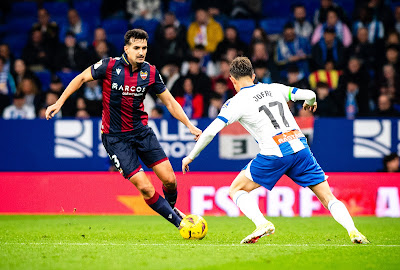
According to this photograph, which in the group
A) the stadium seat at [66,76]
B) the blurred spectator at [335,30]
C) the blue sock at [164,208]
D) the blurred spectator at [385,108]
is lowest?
the blue sock at [164,208]

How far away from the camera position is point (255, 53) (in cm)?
1456

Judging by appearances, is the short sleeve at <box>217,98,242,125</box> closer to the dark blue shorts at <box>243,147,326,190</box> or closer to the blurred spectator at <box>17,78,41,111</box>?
the dark blue shorts at <box>243,147,326,190</box>

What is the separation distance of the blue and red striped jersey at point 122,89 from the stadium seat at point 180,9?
9098 millimetres

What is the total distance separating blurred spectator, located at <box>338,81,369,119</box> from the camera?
43.8 feet

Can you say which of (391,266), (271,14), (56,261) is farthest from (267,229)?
(271,14)

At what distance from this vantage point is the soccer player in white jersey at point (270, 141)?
727 centimetres

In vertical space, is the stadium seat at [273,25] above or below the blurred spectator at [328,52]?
above

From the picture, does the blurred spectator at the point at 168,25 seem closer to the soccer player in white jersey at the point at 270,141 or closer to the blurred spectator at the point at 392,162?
the blurred spectator at the point at 392,162

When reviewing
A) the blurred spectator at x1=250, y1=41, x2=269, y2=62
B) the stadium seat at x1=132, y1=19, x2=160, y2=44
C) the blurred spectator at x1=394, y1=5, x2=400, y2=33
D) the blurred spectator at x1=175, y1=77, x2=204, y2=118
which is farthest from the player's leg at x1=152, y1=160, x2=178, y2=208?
the blurred spectator at x1=394, y1=5, x2=400, y2=33

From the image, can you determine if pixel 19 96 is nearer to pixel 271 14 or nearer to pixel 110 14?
pixel 110 14

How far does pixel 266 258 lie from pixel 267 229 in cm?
77

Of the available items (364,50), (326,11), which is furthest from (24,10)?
(364,50)

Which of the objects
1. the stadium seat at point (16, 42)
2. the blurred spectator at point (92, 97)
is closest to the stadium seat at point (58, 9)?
the stadium seat at point (16, 42)

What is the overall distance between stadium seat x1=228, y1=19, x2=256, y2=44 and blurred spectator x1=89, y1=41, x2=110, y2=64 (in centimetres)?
320
